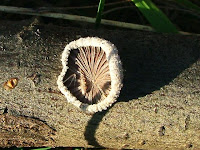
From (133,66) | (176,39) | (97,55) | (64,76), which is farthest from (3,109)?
(176,39)

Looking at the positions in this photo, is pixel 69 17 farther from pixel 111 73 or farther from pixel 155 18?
pixel 111 73

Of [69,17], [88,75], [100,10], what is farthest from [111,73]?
[69,17]

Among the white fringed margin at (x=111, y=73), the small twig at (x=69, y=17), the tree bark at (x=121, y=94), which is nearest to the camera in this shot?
the white fringed margin at (x=111, y=73)

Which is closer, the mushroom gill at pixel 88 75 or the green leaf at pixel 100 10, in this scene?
the mushroom gill at pixel 88 75

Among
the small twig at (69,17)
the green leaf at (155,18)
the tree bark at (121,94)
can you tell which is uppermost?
the small twig at (69,17)

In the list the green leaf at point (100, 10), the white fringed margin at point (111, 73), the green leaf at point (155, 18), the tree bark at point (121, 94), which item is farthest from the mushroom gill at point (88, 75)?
the green leaf at point (155, 18)

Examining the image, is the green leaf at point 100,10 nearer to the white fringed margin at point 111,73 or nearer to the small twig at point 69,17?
the small twig at point 69,17

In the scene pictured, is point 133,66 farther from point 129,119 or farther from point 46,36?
point 46,36
